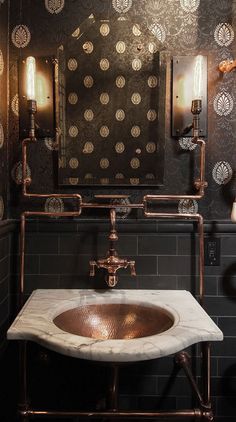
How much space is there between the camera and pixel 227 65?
4.39 ft

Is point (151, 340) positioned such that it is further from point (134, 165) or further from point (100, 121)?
point (100, 121)

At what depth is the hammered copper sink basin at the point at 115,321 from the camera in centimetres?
118

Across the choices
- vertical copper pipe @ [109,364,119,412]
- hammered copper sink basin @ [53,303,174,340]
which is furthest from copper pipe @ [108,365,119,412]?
hammered copper sink basin @ [53,303,174,340]

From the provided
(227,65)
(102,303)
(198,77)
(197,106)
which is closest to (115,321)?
(102,303)

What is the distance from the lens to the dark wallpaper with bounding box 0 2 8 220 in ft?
4.30

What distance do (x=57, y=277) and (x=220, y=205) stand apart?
70 centimetres

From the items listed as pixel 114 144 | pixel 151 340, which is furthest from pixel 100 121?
pixel 151 340

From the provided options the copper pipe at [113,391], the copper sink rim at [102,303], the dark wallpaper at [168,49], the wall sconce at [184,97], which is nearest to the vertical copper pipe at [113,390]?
the copper pipe at [113,391]

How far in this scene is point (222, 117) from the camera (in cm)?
140

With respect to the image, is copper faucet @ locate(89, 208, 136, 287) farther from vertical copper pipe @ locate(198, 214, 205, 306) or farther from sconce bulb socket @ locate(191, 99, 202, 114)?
sconce bulb socket @ locate(191, 99, 202, 114)

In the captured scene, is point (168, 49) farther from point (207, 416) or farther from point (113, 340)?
point (207, 416)

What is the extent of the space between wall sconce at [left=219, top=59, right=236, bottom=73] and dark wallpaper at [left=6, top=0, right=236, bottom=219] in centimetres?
2

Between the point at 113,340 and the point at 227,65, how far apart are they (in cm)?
105

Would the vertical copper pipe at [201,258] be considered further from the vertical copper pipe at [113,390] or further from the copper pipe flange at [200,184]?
the vertical copper pipe at [113,390]
